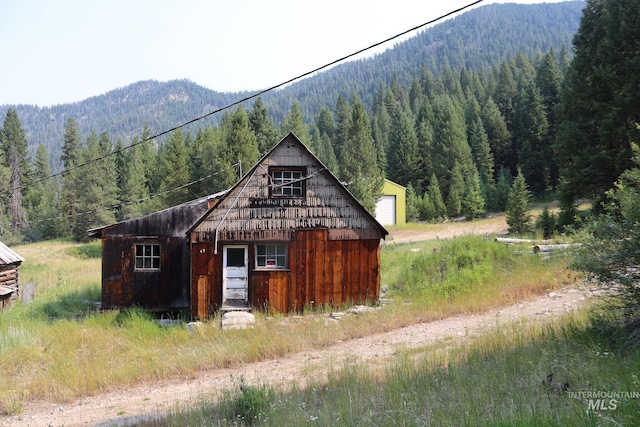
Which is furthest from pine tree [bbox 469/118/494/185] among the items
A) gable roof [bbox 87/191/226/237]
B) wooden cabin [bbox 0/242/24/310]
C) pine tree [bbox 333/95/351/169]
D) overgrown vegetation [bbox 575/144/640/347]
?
overgrown vegetation [bbox 575/144/640/347]

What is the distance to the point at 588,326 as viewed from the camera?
829 centimetres

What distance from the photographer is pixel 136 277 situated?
64.4 ft

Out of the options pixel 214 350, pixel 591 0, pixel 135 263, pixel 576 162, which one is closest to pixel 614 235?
pixel 214 350

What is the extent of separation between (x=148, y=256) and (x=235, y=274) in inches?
194

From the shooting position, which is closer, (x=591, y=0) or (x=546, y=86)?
(x=591, y=0)

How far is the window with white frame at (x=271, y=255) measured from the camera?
57.2 ft

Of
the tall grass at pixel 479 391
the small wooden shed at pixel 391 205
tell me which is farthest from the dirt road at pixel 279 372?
the small wooden shed at pixel 391 205

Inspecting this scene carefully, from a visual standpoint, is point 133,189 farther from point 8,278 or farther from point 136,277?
point 136,277

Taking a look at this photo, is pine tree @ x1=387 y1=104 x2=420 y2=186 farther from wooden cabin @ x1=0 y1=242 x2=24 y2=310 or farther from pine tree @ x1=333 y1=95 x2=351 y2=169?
wooden cabin @ x1=0 y1=242 x2=24 y2=310

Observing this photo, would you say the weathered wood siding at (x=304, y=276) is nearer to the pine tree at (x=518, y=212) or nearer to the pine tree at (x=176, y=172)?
the pine tree at (x=518, y=212)

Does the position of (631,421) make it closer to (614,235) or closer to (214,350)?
(614,235)

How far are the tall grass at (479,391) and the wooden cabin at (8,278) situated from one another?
61.9 feet

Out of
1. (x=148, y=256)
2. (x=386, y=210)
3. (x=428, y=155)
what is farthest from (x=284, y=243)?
(x=428, y=155)

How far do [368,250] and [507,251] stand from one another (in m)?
5.86
